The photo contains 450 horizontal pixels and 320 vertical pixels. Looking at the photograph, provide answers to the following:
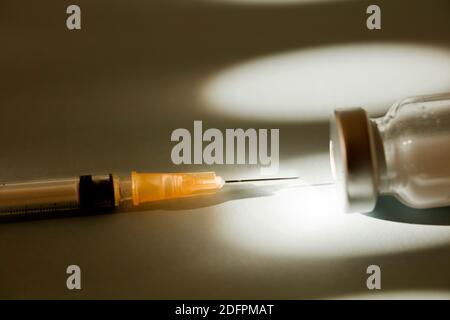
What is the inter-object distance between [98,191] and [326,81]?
1.30 feet

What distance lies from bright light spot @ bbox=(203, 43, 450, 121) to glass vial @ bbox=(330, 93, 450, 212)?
142 millimetres

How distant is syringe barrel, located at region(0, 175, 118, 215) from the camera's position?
653 millimetres

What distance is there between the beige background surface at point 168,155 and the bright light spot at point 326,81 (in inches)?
0.8

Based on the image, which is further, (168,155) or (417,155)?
(168,155)

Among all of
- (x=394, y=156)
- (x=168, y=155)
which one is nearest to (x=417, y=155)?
(x=394, y=156)

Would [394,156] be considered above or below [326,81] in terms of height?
below

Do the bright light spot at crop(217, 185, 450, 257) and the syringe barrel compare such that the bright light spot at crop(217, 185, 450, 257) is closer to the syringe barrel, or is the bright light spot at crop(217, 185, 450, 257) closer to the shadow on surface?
the shadow on surface

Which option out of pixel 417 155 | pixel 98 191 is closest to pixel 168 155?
pixel 98 191

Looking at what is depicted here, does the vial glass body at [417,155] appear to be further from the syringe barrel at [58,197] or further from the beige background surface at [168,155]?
the syringe barrel at [58,197]

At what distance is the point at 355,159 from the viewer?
57cm

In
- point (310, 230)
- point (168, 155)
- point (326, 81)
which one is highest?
point (326, 81)

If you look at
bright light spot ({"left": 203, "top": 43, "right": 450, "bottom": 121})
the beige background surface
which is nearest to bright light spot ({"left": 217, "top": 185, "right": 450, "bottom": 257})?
the beige background surface

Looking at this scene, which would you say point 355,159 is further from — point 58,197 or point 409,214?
point 58,197

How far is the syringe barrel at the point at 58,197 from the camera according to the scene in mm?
653
